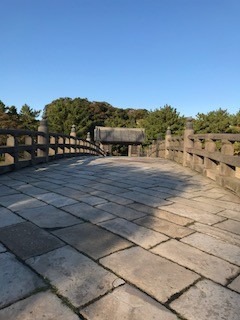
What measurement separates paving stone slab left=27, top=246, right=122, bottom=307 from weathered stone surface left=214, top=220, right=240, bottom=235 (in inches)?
64.5

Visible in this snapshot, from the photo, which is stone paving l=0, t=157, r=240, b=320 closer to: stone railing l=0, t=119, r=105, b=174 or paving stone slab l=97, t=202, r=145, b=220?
paving stone slab l=97, t=202, r=145, b=220

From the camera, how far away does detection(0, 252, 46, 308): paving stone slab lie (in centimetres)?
174

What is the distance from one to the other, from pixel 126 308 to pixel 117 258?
625 mm

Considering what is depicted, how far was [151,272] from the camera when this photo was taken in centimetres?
208

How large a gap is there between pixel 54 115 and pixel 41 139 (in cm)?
3277

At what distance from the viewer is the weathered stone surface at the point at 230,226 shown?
3084 mm

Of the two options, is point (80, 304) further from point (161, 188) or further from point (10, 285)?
point (161, 188)

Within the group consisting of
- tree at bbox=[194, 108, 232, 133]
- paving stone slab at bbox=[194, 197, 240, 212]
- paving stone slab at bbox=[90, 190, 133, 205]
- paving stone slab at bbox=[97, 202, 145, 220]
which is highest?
tree at bbox=[194, 108, 232, 133]

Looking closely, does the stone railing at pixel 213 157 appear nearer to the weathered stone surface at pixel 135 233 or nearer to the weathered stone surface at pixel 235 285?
the weathered stone surface at pixel 135 233

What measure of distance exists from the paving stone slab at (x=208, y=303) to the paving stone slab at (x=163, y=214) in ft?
4.32

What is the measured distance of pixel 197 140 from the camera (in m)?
8.06

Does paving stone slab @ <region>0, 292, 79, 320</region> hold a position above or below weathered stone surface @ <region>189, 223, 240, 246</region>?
above

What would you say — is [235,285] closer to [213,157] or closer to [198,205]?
[198,205]

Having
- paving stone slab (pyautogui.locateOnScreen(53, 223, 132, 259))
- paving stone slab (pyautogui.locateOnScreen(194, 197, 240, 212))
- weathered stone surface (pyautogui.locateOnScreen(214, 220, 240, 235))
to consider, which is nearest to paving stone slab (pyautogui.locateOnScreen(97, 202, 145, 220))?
paving stone slab (pyautogui.locateOnScreen(53, 223, 132, 259))
